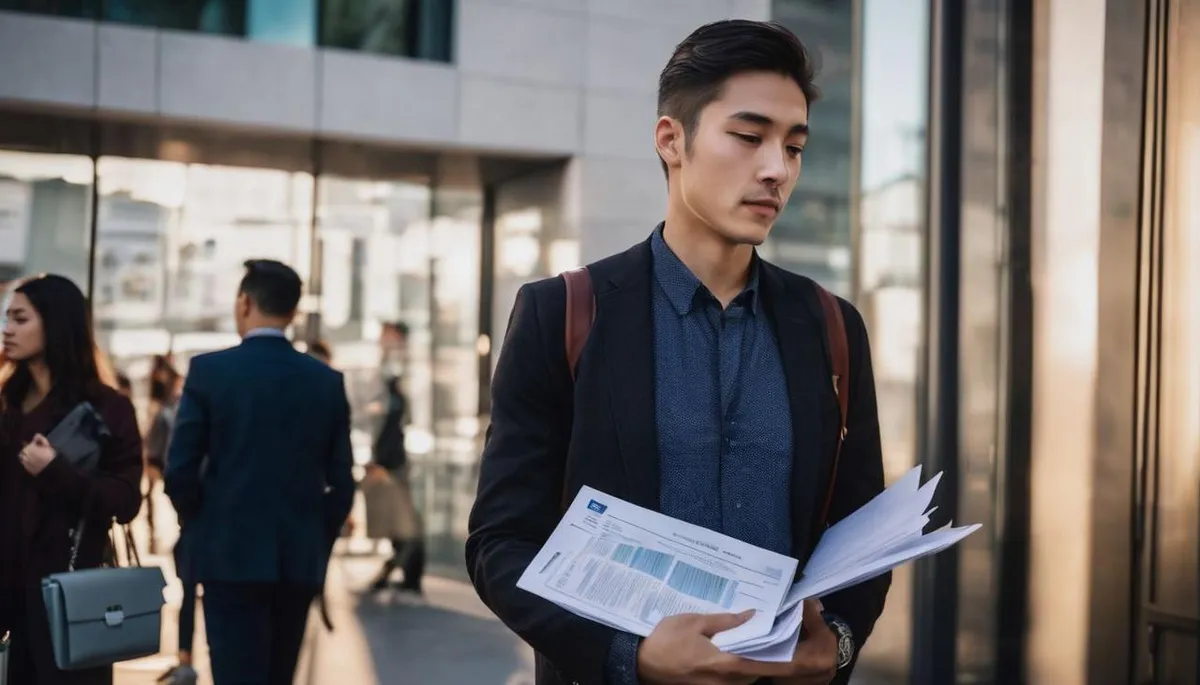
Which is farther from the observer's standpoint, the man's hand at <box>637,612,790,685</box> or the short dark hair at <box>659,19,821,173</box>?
the short dark hair at <box>659,19,821,173</box>

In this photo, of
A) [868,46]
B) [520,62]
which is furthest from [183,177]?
[868,46]

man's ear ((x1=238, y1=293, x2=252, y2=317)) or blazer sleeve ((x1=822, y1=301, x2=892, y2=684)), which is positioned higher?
man's ear ((x1=238, y1=293, x2=252, y2=317))

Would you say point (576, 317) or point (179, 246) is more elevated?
point (179, 246)

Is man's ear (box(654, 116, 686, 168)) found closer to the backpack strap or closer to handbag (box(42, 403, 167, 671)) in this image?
the backpack strap

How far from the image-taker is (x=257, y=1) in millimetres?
10695

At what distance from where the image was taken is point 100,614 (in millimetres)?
4152

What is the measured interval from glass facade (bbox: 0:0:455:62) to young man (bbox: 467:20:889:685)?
9.35 meters

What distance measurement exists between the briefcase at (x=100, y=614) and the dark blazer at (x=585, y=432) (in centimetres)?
267

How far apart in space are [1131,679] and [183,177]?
8959 millimetres

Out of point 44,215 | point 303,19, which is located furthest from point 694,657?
point 44,215

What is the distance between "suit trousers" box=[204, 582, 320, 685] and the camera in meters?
4.54

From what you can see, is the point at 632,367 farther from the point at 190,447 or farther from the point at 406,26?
the point at 406,26

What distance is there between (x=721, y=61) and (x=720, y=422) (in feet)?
1.69

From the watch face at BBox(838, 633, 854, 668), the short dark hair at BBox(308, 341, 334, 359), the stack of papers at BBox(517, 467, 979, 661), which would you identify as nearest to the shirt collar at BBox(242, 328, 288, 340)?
A: the stack of papers at BBox(517, 467, 979, 661)
